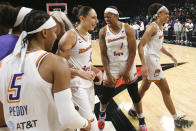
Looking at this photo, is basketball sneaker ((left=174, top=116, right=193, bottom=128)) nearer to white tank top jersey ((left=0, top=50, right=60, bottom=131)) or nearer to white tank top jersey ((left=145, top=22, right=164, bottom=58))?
white tank top jersey ((left=145, top=22, right=164, bottom=58))

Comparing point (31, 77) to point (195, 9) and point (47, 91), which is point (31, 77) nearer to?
point (47, 91)

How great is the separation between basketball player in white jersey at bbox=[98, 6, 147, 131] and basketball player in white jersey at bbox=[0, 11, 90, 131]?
156 centimetres

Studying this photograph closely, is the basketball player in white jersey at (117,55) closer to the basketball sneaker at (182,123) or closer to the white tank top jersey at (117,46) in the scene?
the white tank top jersey at (117,46)

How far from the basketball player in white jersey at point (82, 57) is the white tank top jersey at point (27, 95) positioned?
80 cm

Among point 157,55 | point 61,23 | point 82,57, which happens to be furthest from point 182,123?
point 61,23

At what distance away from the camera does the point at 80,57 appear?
6.79 ft

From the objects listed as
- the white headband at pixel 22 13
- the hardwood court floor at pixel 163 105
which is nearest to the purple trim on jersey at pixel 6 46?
the white headband at pixel 22 13

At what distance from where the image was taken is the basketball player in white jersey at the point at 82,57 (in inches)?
75.2

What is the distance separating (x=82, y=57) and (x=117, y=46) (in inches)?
28.3

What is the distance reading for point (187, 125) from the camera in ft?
8.96

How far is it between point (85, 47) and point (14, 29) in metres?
0.88

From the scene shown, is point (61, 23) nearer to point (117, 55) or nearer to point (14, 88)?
point (117, 55)

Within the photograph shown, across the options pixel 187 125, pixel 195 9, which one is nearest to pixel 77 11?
pixel 187 125

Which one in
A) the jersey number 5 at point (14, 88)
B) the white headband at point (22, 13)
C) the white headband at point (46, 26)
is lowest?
the jersey number 5 at point (14, 88)
